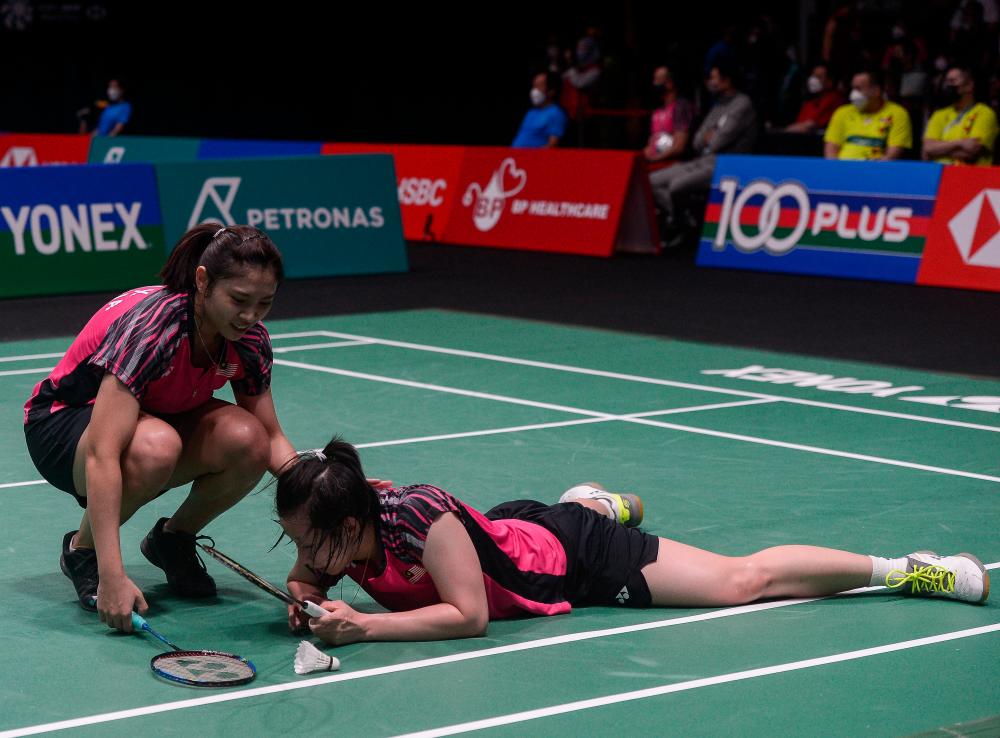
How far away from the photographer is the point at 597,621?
5195 mm

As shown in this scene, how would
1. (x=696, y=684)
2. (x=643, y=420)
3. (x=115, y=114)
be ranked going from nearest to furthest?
(x=696, y=684)
(x=643, y=420)
(x=115, y=114)

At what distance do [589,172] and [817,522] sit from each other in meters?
10.7

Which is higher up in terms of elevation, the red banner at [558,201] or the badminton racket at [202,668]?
the red banner at [558,201]

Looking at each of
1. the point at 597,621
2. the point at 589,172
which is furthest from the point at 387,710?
the point at 589,172

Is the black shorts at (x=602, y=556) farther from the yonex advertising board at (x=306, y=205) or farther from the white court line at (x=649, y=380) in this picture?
the yonex advertising board at (x=306, y=205)

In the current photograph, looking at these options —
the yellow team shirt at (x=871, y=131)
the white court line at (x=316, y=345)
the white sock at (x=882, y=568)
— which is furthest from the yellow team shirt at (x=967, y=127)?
the white sock at (x=882, y=568)

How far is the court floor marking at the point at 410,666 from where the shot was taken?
430cm

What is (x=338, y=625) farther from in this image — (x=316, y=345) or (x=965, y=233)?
(x=965, y=233)

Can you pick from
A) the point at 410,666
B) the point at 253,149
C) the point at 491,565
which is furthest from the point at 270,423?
the point at 253,149

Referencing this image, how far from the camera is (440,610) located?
486cm

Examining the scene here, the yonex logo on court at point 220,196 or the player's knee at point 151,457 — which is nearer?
the player's knee at point 151,457

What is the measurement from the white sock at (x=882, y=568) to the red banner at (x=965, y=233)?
861 cm

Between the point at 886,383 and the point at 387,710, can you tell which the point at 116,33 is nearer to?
the point at 886,383

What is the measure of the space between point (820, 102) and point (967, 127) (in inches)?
156
